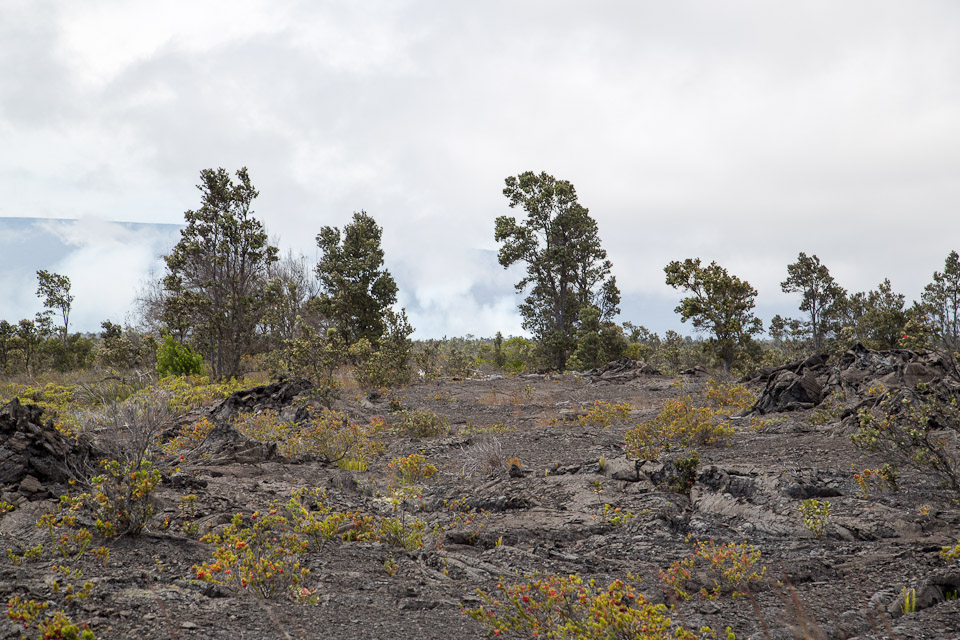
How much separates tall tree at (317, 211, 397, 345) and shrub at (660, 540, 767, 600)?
23.2m

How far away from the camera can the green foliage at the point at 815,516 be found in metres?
5.15

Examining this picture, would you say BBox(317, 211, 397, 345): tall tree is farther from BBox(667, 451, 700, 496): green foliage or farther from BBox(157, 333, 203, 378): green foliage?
BBox(667, 451, 700, 496): green foliage

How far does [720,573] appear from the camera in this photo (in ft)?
14.6

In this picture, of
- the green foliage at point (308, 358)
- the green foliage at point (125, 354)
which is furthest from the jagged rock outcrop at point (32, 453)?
the green foliage at point (125, 354)

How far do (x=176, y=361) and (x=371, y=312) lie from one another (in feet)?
28.4

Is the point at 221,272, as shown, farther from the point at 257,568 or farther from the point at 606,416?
the point at 257,568

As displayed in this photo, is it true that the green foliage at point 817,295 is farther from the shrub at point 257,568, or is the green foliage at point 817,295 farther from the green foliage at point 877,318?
the shrub at point 257,568

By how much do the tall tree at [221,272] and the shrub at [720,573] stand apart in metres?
18.7

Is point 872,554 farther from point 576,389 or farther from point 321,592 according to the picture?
point 576,389

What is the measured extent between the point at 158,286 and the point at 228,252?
2147 centimetres

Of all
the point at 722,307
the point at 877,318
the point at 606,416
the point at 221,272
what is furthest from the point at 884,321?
the point at 221,272

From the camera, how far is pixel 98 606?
3.48m

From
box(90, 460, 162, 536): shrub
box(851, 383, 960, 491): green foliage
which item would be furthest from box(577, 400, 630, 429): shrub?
box(90, 460, 162, 536): shrub

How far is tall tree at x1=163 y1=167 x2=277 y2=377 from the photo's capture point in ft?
65.3
